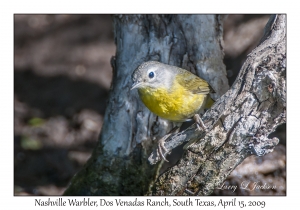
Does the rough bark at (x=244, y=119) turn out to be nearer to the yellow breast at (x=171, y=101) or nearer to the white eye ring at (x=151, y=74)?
the yellow breast at (x=171, y=101)

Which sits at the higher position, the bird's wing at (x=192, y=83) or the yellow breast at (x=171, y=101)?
the bird's wing at (x=192, y=83)

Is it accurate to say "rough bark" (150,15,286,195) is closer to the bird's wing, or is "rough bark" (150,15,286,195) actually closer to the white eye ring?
the bird's wing

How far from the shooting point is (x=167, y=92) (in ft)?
16.7

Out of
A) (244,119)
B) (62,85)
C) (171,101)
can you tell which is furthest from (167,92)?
(62,85)

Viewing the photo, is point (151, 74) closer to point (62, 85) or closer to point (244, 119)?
point (244, 119)

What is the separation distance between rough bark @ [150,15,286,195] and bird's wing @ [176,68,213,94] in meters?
0.62

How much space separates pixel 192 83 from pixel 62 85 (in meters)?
4.69

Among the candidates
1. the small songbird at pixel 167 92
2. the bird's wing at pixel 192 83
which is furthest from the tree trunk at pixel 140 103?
the bird's wing at pixel 192 83

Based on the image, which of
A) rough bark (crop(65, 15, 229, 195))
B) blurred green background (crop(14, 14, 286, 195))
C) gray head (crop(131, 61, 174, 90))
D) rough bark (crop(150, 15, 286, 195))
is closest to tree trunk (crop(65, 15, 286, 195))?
rough bark (crop(65, 15, 229, 195))

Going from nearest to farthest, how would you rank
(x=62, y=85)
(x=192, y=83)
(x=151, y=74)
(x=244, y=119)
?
(x=244, y=119) < (x=151, y=74) < (x=192, y=83) < (x=62, y=85)

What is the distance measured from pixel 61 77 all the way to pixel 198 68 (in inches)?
170

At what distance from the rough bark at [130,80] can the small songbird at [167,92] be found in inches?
27.4

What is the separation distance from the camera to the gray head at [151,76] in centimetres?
500

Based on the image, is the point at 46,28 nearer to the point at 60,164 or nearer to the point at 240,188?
the point at 60,164
